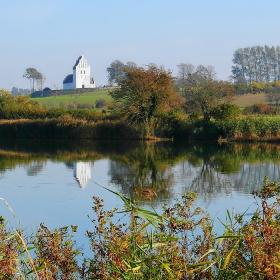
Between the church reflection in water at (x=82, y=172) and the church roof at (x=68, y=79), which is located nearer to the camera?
the church reflection in water at (x=82, y=172)

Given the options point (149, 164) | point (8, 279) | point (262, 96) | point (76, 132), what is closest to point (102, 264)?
point (8, 279)

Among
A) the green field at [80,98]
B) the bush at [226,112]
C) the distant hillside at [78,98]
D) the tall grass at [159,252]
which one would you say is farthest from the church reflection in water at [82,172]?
the green field at [80,98]

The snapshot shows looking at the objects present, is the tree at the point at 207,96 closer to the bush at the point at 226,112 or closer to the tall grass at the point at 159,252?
the bush at the point at 226,112

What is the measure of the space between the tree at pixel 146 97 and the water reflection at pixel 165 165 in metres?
4.57

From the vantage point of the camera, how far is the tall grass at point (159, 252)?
14.6ft

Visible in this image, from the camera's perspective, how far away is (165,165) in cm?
2644

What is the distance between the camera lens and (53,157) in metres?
31.3

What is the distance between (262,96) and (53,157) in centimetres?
4045

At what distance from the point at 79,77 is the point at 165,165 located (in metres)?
108

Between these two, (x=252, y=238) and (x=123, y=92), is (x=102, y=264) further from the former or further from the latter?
(x=123, y=92)

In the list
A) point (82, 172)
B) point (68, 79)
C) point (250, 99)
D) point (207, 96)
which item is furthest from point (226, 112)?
point (68, 79)

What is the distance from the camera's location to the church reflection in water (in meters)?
20.4

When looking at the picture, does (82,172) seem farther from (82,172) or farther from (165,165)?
(165,165)

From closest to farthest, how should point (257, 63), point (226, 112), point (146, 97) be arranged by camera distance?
1. point (226, 112)
2. point (146, 97)
3. point (257, 63)
